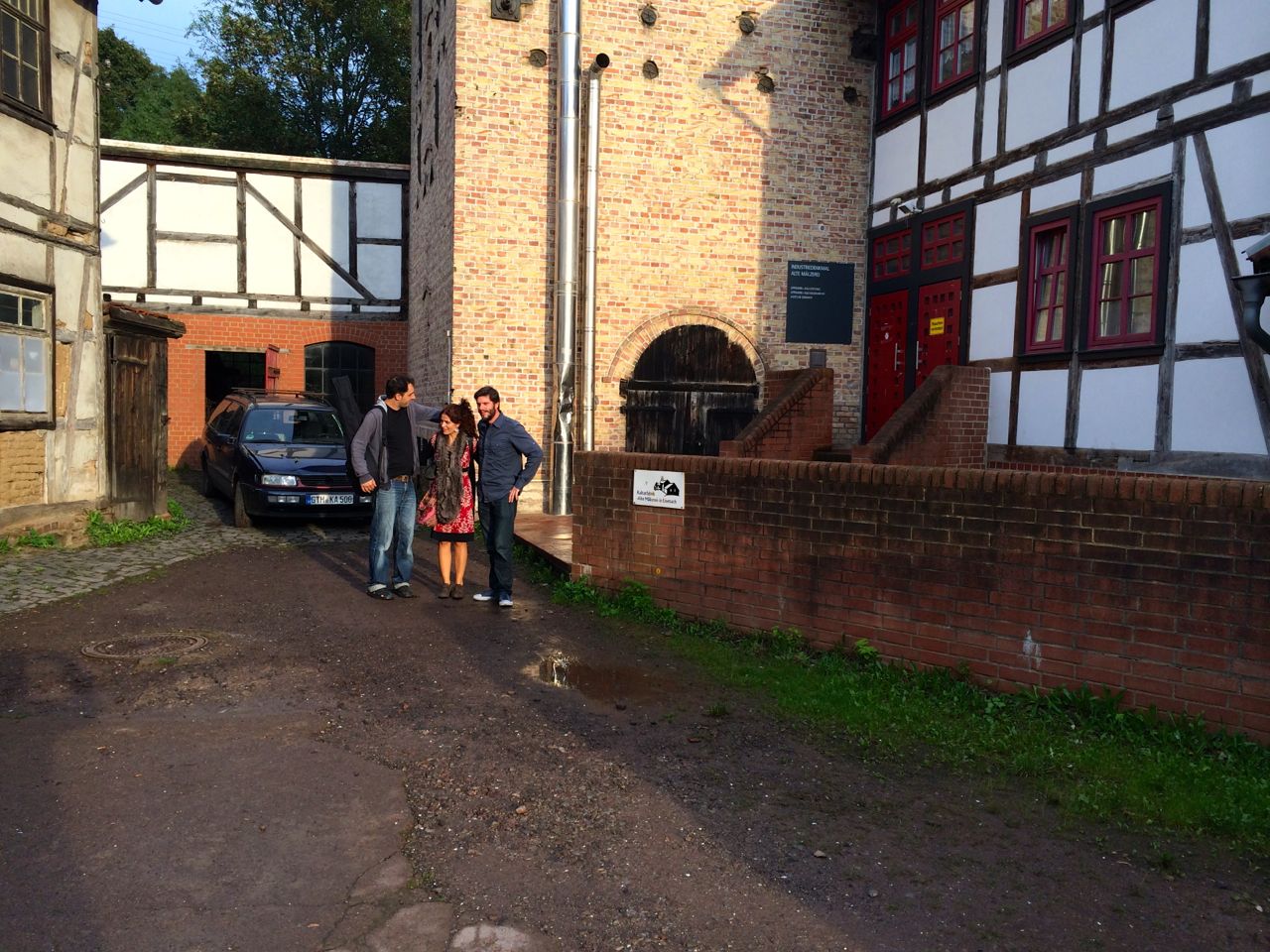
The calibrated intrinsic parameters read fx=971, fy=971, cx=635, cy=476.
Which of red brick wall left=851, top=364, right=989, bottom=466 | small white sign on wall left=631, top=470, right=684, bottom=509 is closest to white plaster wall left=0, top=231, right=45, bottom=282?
small white sign on wall left=631, top=470, right=684, bottom=509

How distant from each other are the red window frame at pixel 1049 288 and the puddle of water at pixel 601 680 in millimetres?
6499

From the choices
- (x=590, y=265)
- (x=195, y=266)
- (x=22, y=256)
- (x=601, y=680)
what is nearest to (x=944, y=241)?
(x=590, y=265)

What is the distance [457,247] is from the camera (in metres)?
13.2

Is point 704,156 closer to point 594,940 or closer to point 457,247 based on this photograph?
point 457,247

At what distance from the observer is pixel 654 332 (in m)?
14.0

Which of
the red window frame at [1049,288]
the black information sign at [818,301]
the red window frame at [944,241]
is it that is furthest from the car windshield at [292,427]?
the red window frame at [1049,288]

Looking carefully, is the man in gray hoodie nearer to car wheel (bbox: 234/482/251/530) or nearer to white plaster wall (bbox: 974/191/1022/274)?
car wheel (bbox: 234/482/251/530)

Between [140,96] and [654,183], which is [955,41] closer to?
[654,183]

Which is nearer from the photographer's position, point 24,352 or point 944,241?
point 24,352

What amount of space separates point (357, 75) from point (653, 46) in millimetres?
21587

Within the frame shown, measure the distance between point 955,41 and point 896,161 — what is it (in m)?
1.81

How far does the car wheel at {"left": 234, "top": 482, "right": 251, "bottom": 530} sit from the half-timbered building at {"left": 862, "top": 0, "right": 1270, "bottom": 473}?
29.2 ft

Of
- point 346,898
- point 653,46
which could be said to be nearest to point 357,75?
point 653,46

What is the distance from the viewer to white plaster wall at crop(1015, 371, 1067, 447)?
10.3 metres
